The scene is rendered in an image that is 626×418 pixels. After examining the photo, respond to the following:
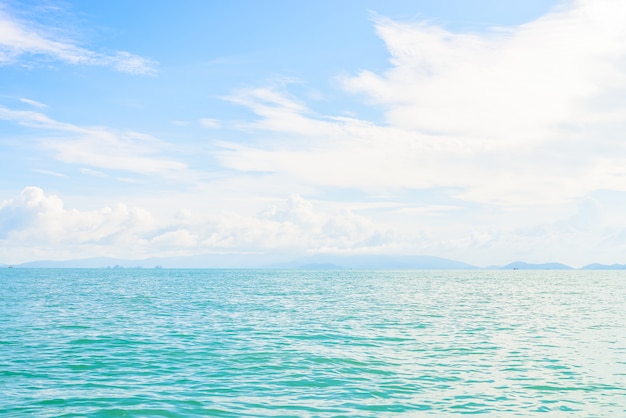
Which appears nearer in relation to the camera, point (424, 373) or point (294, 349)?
point (424, 373)

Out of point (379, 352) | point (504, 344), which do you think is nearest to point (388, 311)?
point (504, 344)

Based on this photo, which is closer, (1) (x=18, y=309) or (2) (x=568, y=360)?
(2) (x=568, y=360)

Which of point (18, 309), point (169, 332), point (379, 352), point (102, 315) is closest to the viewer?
point (379, 352)

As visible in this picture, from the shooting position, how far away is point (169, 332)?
149 ft

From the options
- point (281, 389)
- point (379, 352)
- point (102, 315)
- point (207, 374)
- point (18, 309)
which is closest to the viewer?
point (281, 389)

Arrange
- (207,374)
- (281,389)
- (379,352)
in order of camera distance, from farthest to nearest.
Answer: (379,352), (207,374), (281,389)

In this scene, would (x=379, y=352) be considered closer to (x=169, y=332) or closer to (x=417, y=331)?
(x=417, y=331)

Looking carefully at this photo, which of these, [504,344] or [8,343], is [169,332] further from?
[504,344]

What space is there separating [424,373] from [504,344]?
13714 mm

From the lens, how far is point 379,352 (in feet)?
118

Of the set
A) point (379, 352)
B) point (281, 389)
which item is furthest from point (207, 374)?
point (379, 352)

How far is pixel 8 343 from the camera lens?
38375 mm

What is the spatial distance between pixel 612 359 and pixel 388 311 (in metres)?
34.5

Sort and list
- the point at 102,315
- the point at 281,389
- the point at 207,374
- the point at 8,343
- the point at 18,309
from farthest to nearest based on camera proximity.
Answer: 1. the point at 18,309
2. the point at 102,315
3. the point at 8,343
4. the point at 207,374
5. the point at 281,389
